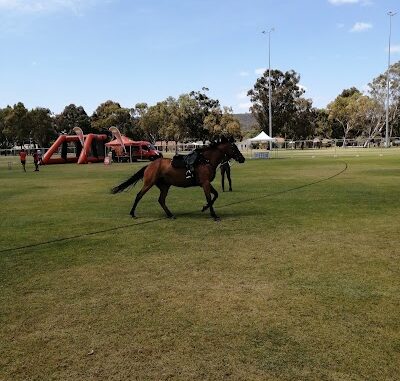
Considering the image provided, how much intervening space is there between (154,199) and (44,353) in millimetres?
10534

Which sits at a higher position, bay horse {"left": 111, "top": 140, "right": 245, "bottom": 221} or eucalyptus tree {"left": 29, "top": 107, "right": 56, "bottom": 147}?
eucalyptus tree {"left": 29, "top": 107, "right": 56, "bottom": 147}

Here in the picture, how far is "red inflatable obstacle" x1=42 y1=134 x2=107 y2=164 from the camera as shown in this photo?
4356 centimetres

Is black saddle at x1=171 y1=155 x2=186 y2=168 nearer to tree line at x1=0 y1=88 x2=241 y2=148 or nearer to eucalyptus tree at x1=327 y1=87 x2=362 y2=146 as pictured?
tree line at x1=0 y1=88 x2=241 y2=148

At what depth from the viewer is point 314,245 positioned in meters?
7.34

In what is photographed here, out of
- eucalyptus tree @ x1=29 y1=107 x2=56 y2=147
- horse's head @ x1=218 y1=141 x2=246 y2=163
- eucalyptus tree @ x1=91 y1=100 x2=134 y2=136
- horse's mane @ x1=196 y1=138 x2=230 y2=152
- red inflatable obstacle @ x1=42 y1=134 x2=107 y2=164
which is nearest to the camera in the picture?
horse's mane @ x1=196 y1=138 x2=230 y2=152

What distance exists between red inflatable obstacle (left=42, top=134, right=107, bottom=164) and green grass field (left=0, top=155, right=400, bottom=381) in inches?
1367

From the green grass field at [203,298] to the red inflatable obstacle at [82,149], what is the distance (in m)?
34.7

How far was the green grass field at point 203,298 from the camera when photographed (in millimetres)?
3551

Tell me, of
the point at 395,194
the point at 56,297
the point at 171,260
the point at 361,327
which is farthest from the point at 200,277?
the point at 395,194

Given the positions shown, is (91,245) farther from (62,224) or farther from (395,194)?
(395,194)

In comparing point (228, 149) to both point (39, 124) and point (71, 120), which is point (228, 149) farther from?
point (71, 120)

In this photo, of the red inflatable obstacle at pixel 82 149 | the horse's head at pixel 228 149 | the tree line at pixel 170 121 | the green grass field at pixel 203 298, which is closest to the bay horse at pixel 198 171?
the horse's head at pixel 228 149

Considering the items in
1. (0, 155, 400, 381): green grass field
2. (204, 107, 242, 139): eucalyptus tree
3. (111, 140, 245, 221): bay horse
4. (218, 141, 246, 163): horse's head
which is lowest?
(0, 155, 400, 381): green grass field

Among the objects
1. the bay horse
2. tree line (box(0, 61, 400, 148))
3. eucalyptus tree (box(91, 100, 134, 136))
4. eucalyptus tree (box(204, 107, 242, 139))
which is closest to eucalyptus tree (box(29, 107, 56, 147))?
tree line (box(0, 61, 400, 148))
